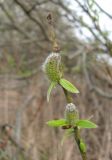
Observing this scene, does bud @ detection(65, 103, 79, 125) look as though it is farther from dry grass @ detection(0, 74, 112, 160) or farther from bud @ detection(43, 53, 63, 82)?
dry grass @ detection(0, 74, 112, 160)

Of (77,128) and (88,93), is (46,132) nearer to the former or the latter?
(88,93)

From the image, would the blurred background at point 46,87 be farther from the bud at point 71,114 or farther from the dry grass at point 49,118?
the bud at point 71,114

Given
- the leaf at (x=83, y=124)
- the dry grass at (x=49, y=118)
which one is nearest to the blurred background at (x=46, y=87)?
the dry grass at (x=49, y=118)

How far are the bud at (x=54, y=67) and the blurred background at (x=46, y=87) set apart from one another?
0.84m

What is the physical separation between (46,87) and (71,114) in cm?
289

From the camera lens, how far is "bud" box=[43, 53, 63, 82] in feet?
2.84

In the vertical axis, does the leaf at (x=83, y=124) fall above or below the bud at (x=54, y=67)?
below

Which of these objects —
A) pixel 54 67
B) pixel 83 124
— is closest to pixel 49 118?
pixel 83 124

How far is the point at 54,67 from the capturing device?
866 millimetres

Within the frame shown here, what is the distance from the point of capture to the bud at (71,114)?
0.90m

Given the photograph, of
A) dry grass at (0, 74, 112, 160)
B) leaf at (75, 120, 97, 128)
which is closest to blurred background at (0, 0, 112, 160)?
dry grass at (0, 74, 112, 160)

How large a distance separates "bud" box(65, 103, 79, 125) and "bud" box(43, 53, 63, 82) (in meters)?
0.07

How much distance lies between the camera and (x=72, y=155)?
2.74 m

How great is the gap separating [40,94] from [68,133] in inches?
107
